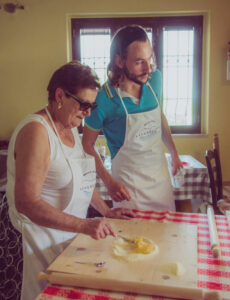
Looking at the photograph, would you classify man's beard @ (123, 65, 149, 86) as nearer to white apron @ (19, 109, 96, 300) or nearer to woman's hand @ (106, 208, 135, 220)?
white apron @ (19, 109, 96, 300)

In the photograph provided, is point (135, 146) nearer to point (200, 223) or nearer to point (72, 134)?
point (72, 134)

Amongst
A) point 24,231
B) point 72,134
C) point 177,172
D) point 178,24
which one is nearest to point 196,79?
point 178,24

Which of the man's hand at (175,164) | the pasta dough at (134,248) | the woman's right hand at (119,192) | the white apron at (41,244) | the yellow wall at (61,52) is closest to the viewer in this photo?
the pasta dough at (134,248)

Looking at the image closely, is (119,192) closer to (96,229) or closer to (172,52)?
(96,229)

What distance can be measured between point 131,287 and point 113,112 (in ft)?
3.03

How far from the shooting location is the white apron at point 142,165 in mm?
1550

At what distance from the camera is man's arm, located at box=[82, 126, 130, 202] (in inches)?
54.8

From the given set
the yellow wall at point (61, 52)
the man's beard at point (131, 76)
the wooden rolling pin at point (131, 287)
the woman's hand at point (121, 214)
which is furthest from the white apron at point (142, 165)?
the yellow wall at point (61, 52)

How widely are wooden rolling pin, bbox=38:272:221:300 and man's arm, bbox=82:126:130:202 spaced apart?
0.63 metres

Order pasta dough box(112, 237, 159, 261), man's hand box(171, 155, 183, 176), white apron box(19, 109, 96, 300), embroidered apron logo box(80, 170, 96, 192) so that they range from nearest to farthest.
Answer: pasta dough box(112, 237, 159, 261) → white apron box(19, 109, 96, 300) → embroidered apron logo box(80, 170, 96, 192) → man's hand box(171, 155, 183, 176)

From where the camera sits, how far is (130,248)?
3.10ft

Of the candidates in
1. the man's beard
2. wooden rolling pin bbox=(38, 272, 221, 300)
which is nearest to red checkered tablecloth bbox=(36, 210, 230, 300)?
wooden rolling pin bbox=(38, 272, 221, 300)

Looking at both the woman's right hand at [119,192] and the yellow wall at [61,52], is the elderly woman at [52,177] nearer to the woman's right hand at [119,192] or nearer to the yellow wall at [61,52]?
the woman's right hand at [119,192]

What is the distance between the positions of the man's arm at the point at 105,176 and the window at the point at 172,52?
3.10 meters
